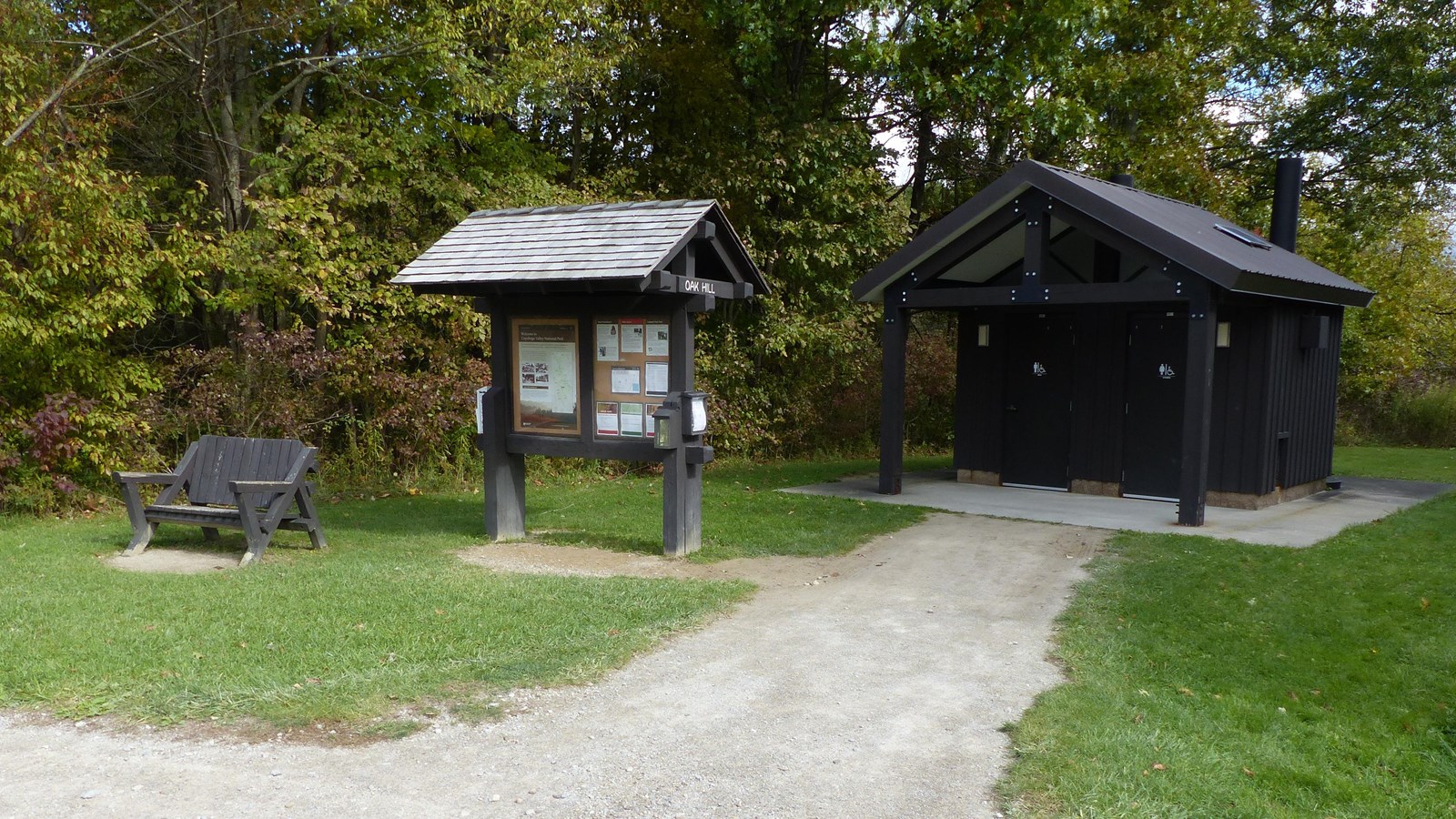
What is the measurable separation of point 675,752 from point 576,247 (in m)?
5.14

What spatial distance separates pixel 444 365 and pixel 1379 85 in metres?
19.7

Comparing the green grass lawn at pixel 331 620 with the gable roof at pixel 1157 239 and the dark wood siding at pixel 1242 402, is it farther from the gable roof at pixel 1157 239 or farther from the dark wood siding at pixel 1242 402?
the dark wood siding at pixel 1242 402

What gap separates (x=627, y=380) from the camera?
8844 mm

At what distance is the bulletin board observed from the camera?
873 centimetres

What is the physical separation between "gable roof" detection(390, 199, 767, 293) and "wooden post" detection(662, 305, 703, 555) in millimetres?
643

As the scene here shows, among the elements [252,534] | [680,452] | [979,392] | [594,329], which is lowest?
[252,534]

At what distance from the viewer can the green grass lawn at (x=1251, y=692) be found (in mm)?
4164

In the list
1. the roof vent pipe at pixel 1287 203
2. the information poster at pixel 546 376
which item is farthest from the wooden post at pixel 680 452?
the roof vent pipe at pixel 1287 203

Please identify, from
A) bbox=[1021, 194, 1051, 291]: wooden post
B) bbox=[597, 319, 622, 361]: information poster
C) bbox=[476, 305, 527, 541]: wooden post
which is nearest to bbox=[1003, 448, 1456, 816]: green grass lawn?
bbox=[1021, 194, 1051, 291]: wooden post

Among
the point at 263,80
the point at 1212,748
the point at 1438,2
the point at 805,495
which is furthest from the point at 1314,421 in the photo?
the point at 263,80

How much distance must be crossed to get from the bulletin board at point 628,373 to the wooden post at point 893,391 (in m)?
4.30

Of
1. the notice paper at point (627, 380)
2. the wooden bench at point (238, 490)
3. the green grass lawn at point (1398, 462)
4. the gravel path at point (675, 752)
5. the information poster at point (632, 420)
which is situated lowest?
the green grass lawn at point (1398, 462)

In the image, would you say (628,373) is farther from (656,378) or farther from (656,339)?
(656,339)

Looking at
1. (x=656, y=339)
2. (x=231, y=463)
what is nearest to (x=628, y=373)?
(x=656, y=339)
